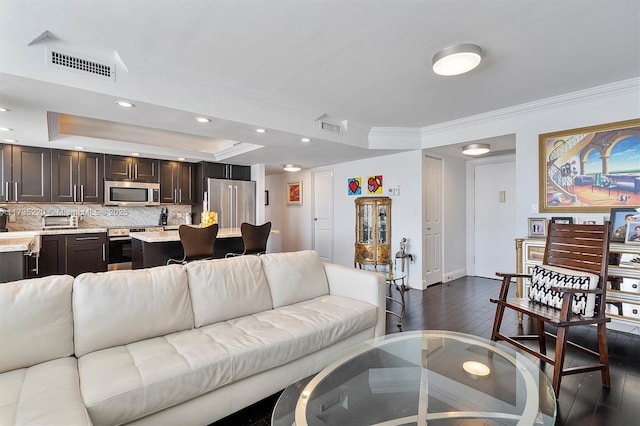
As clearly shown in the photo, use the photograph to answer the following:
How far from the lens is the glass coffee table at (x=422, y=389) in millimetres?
→ 1297

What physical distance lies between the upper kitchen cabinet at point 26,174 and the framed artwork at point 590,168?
6884mm

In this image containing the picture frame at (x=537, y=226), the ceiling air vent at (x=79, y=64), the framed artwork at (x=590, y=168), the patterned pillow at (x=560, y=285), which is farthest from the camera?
the picture frame at (x=537, y=226)

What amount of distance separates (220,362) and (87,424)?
0.57 meters

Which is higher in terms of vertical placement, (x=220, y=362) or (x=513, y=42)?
(x=513, y=42)

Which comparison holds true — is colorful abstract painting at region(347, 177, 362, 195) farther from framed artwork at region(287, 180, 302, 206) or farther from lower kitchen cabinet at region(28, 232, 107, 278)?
lower kitchen cabinet at region(28, 232, 107, 278)

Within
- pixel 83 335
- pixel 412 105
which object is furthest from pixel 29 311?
pixel 412 105

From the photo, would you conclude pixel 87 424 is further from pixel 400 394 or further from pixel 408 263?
pixel 408 263

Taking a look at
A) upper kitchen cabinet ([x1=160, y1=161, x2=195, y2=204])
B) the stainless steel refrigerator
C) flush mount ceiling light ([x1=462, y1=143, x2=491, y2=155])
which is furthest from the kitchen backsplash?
flush mount ceiling light ([x1=462, y1=143, x2=491, y2=155])

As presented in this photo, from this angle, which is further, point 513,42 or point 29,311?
point 513,42

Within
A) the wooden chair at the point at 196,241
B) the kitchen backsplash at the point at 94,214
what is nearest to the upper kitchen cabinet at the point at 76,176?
the kitchen backsplash at the point at 94,214

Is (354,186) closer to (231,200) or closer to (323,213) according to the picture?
(323,213)

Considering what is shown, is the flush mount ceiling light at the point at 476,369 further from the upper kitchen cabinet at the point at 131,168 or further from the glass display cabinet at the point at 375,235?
the upper kitchen cabinet at the point at 131,168

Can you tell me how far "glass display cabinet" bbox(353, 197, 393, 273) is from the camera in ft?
16.0

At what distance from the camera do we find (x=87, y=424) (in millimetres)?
1053
